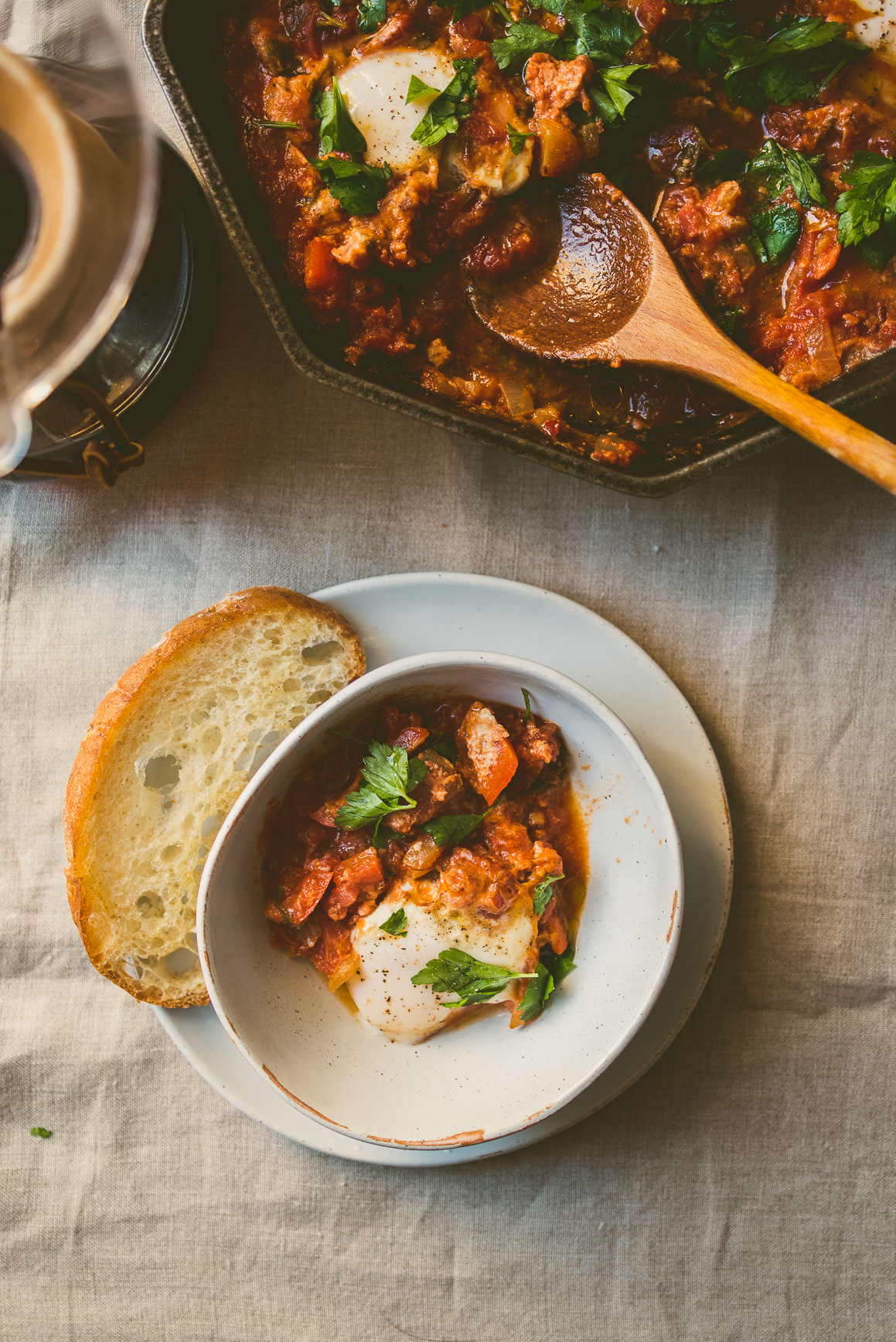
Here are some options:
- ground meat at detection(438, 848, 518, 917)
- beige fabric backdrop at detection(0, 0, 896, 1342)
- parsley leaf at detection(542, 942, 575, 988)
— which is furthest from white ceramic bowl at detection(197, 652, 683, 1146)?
Result: beige fabric backdrop at detection(0, 0, 896, 1342)

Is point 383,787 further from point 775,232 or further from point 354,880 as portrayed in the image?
point 775,232

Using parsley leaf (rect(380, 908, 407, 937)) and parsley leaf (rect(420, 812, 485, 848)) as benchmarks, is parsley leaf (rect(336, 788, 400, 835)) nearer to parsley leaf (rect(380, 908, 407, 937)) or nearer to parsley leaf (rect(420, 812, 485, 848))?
parsley leaf (rect(420, 812, 485, 848))

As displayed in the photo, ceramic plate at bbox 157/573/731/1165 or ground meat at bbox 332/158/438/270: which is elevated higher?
ground meat at bbox 332/158/438/270

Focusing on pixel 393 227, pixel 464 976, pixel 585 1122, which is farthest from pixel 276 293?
pixel 585 1122

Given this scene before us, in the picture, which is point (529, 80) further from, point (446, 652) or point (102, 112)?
point (446, 652)

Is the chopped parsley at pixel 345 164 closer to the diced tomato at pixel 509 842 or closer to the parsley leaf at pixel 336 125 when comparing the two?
the parsley leaf at pixel 336 125

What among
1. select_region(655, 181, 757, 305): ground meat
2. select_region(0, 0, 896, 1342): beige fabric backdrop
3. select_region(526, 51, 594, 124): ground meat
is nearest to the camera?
select_region(526, 51, 594, 124): ground meat
